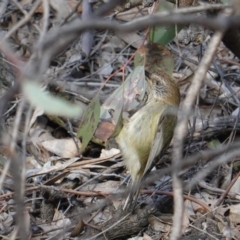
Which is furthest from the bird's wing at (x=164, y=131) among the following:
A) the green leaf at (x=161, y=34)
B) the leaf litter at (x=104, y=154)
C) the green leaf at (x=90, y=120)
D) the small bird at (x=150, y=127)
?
the green leaf at (x=161, y=34)

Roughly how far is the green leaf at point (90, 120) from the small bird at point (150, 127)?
356mm

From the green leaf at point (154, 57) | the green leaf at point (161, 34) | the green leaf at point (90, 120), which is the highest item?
the green leaf at point (161, 34)

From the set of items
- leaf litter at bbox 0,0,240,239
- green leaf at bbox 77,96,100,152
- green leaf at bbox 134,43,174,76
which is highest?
green leaf at bbox 134,43,174,76

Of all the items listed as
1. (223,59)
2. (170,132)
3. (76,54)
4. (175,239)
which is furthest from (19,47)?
(175,239)

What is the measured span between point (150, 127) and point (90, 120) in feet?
1.75

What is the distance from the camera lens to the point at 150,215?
4777mm

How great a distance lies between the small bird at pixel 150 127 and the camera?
4.88 metres

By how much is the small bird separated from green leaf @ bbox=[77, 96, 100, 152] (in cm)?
36

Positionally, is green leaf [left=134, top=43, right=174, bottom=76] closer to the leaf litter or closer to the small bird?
the leaf litter

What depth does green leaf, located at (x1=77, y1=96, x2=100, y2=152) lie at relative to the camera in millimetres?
4512

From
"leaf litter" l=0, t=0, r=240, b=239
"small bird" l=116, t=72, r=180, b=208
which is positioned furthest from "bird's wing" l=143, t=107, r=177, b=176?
"leaf litter" l=0, t=0, r=240, b=239

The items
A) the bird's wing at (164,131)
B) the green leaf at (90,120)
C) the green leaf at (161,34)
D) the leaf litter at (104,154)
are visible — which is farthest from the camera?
the bird's wing at (164,131)

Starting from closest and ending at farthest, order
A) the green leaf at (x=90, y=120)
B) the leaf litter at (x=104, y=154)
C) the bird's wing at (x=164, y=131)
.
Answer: the green leaf at (x=90, y=120), the leaf litter at (x=104, y=154), the bird's wing at (x=164, y=131)

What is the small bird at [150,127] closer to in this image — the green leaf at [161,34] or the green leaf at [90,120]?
the green leaf at [90,120]
